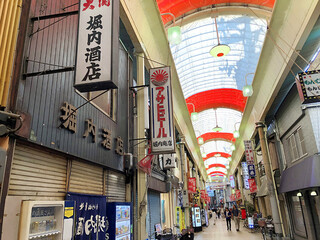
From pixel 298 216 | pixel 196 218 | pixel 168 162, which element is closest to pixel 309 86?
pixel 168 162

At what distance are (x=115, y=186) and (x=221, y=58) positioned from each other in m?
15.5

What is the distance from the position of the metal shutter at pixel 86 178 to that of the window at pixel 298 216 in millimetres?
10679

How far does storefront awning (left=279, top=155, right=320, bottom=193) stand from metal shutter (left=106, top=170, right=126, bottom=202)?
683cm

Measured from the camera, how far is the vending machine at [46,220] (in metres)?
3.37

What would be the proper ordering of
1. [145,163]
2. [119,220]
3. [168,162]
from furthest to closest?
[168,162] < [145,163] < [119,220]

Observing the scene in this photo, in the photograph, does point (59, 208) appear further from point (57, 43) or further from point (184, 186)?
point (184, 186)

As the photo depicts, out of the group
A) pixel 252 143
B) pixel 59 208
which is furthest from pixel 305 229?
pixel 59 208

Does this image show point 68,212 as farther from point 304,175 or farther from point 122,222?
point 304,175

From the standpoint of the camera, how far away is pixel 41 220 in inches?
154

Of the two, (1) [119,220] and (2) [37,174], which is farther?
(1) [119,220]

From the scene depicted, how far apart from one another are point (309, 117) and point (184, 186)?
11.1 meters

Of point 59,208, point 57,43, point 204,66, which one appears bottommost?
point 59,208

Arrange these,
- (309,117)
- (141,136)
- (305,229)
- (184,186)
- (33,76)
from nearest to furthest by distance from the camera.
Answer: (33,76) → (141,136) → (309,117) → (305,229) → (184,186)

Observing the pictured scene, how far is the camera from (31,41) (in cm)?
396
